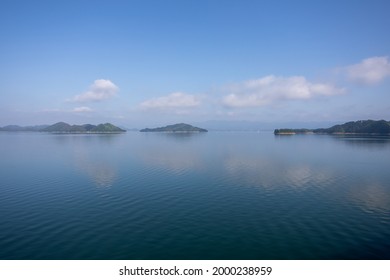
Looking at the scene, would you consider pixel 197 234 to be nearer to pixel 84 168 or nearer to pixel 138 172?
pixel 138 172

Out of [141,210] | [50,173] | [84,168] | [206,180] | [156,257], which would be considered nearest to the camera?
[156,257]

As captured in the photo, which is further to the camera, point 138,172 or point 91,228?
point 138,172

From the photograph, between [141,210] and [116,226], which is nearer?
[116,226]

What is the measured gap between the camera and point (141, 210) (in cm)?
3459

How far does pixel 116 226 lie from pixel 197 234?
9724mm

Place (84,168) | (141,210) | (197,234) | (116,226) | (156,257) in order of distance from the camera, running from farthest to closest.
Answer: (84,168) < (141,210) < (116,226) < (197,234) < (156,257)

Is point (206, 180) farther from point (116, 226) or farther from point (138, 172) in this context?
point (116, 226)

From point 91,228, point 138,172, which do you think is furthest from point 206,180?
point 91,228

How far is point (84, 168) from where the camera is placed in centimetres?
6875

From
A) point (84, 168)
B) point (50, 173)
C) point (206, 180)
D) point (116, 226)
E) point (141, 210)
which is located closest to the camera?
point (116, 226)

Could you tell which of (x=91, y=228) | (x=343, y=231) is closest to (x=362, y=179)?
(x=343, y=231)

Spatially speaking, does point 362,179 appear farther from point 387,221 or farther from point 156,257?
point 156,257

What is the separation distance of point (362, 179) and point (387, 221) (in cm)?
2777

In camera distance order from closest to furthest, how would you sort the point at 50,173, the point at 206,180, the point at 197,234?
the point at 197,234 → the point at 206,180 → the point at 50,173
